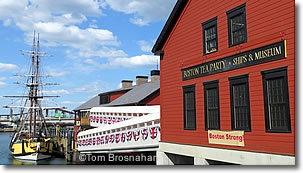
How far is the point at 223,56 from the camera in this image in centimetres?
1222

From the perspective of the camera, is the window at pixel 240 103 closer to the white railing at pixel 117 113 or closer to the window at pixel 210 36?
the window at pixel 210 36

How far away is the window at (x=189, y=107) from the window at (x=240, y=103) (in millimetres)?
2477

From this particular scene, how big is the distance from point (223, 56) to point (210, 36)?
1485 mm

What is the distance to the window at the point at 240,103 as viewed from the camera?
1112cm

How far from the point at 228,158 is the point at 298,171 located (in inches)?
113

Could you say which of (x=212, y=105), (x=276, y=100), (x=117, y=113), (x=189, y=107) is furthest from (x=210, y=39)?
(x=117, y=113)

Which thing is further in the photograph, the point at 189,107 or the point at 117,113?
the point at 117,113

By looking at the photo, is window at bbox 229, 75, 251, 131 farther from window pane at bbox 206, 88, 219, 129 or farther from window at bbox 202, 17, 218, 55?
window at bbox 202, 17, 218, 55

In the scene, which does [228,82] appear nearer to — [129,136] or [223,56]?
[223,56]

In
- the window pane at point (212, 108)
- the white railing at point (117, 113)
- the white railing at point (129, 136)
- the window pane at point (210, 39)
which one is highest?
the window pane at point (210, 39)

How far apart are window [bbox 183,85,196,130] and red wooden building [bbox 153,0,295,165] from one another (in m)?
0.05

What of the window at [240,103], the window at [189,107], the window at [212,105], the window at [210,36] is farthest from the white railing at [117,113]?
the window at [240,103]

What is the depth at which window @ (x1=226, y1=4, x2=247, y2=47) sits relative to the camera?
11.6m

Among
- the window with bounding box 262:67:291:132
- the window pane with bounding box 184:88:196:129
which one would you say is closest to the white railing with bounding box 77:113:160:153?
the window pane with bounding box 184:88:196:129
